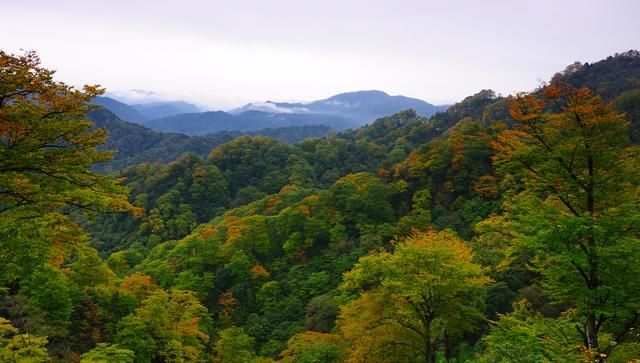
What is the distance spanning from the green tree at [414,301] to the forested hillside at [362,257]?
3.5 inches

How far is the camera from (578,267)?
1191cm

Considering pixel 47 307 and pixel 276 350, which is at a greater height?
pixel 47 307

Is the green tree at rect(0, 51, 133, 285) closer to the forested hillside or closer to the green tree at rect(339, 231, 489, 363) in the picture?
the forested hillside

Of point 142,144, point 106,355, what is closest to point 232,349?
point 106,355

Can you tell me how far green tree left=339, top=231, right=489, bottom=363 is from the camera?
17.6 m

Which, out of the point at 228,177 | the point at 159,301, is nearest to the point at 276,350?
the point at 159,301

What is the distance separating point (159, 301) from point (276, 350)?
33.1 feet

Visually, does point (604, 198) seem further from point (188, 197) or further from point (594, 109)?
point (188, 197)

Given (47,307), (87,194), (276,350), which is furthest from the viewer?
(276,350)

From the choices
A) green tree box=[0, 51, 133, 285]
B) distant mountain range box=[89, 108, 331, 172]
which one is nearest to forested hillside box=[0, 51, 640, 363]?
green tree box=[0, 51, 133, 285]

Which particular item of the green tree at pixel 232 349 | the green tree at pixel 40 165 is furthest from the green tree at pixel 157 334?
the green tree at pixel 40 165

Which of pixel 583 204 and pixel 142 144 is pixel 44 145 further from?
pixel 142 144

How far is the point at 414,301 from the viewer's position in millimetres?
17828

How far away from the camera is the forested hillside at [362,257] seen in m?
11.3
